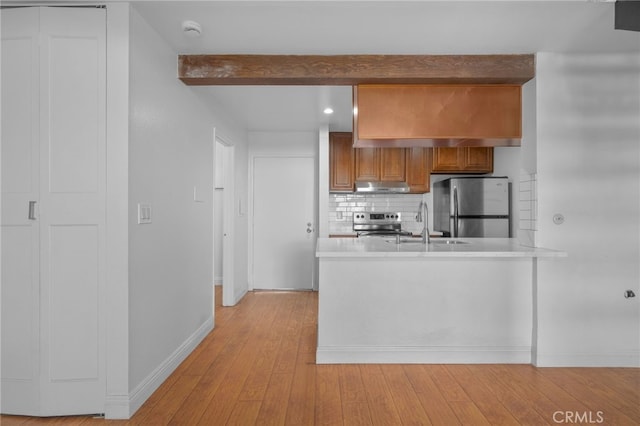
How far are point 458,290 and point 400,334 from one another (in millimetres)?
565

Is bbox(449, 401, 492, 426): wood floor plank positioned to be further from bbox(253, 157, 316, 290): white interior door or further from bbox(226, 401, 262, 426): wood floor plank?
bbox(253, 157, 316, 290): white interior door

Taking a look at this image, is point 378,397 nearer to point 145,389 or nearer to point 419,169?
point 145,389

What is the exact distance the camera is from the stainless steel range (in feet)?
17.2

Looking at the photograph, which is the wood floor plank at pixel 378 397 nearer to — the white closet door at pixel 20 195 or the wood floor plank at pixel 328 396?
the wood floor plank at pixel 328 396

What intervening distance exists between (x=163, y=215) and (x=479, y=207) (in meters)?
3.65

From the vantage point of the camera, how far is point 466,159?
4.98 m

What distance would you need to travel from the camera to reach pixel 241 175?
496 centimetres

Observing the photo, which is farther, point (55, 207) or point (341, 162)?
point (341, 162)

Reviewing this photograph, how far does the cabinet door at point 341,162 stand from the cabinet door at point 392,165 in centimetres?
45

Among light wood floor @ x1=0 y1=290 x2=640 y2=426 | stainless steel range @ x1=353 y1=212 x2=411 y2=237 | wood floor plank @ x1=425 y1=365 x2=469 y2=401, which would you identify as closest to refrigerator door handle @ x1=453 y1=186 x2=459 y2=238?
stainless steel range @ x1=353 y1=212 x2=411 y2=237

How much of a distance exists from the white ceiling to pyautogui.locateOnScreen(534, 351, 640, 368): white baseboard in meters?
2.30

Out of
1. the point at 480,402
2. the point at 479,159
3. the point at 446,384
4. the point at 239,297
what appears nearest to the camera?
the point at 480,402

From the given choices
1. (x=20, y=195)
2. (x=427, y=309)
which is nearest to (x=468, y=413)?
(x=427, y=309)
